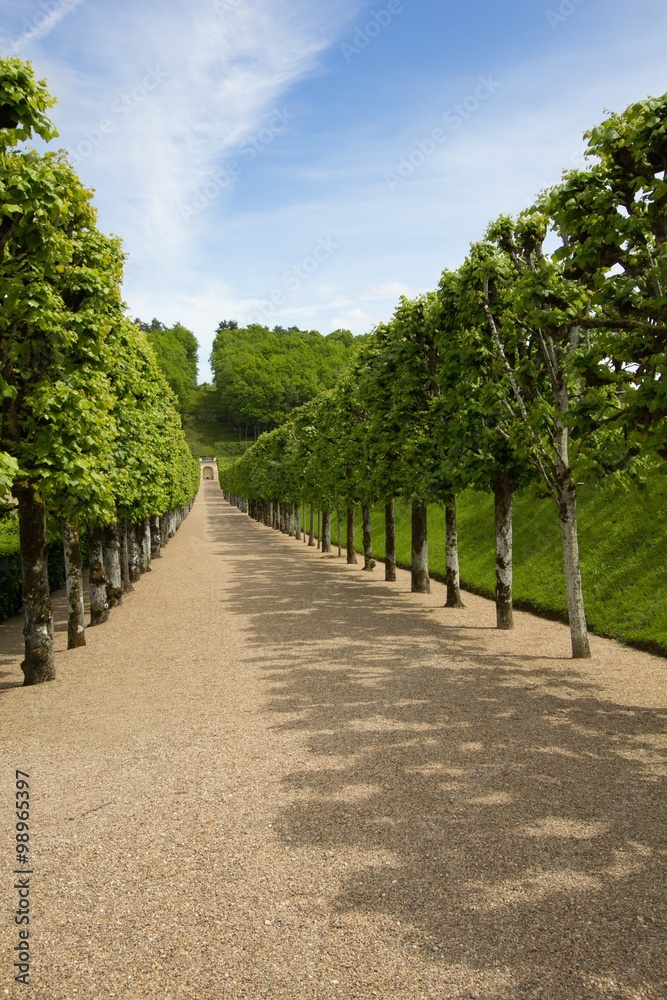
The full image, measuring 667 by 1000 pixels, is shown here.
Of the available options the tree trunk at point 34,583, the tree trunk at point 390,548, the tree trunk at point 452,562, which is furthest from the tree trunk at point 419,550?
the tree trunk at point 34,583

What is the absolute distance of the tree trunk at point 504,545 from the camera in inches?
765

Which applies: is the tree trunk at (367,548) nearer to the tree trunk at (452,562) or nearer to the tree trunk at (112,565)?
the tree trunk at (452,562)

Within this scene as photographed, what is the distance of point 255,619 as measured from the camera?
22250 millimetres

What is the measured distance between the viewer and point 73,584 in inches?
736

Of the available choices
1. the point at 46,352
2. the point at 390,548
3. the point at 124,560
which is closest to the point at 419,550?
the point at 390,548

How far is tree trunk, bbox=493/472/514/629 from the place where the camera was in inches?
765

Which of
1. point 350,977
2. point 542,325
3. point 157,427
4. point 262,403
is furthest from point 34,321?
point 262,403

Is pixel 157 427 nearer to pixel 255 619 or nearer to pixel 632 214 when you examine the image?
pixel 255 619

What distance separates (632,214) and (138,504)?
20475 millimetres

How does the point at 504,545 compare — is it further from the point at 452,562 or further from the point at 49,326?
the point at 49,326

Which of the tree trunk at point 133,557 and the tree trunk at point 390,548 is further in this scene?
the tree trunk at point 133,557

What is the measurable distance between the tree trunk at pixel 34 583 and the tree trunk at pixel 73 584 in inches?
130

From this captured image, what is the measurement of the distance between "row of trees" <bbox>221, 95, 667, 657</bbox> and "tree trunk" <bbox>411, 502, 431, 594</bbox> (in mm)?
57

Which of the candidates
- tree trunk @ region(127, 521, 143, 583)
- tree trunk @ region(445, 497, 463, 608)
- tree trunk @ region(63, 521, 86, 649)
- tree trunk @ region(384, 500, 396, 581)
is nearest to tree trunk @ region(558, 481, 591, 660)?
tree trunk @ region(445, 497, 463, 608)
